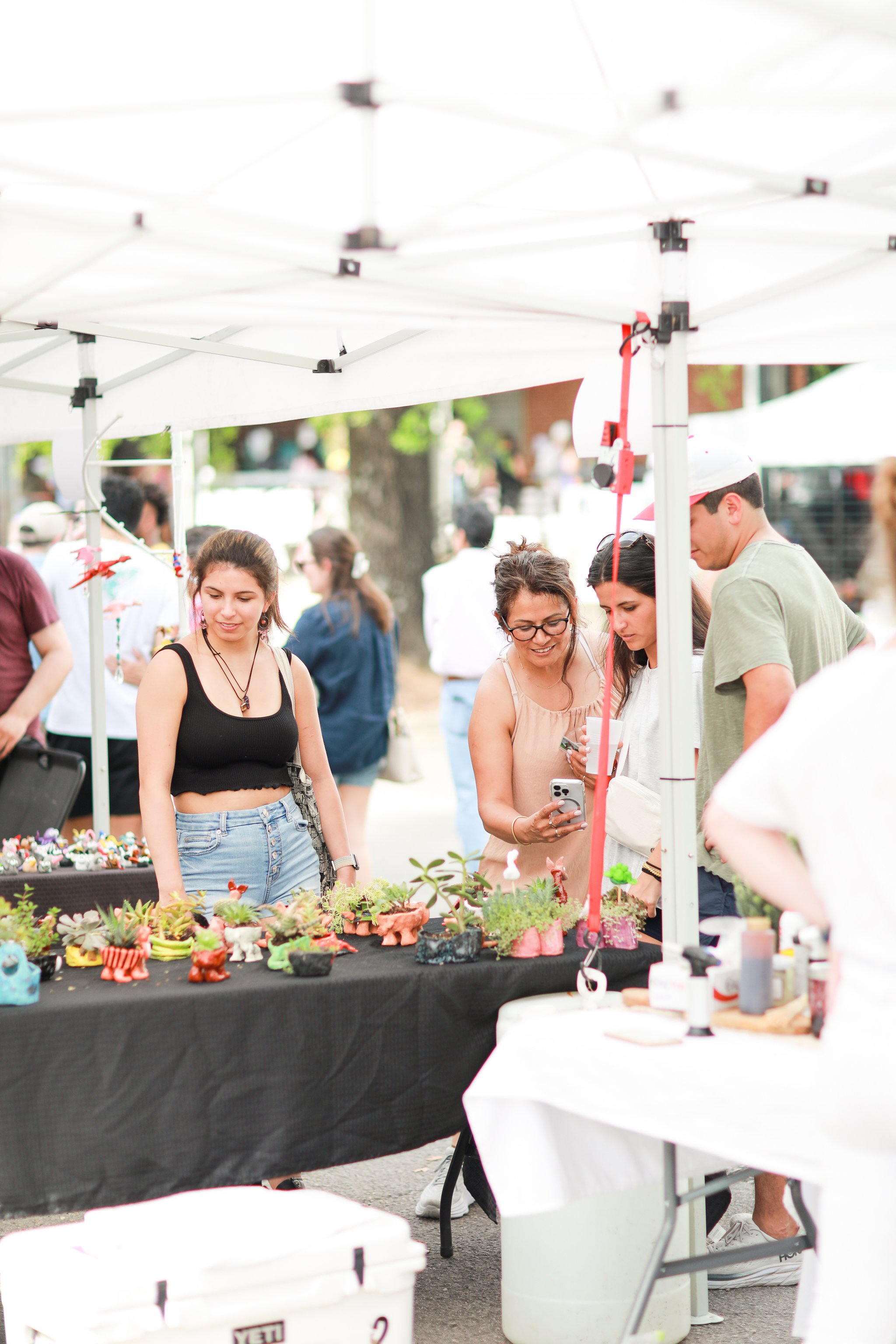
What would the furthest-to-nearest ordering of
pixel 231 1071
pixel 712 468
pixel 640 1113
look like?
pixel 712 468
pixel 231 1071
pixel 640 1113

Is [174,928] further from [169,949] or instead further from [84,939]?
[84,939]

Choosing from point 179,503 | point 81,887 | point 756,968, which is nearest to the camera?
point 756,968

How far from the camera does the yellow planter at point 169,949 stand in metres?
2.95

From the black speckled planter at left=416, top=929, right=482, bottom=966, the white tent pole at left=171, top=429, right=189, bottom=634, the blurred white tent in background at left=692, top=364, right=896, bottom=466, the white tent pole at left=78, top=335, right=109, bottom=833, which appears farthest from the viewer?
the blurred white tent in background at left=692, top=364, right=896, bottom=466

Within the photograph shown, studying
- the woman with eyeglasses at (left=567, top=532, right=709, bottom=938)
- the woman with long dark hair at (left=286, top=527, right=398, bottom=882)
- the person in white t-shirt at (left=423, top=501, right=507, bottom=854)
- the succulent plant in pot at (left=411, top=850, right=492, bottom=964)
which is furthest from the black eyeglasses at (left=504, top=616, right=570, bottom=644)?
the person in white t-shirt at (left=423, top=501, right=507, bottom=854)

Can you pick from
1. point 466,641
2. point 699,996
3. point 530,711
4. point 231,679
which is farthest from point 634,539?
point 466,641

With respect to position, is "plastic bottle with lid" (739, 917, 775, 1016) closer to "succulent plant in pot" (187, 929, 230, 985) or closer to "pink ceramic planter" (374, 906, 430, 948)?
"pink ceramic planter" (374, 906, 430, 948)

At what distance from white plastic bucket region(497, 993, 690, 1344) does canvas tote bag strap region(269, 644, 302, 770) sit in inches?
40.0

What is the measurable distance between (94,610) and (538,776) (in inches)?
81.6

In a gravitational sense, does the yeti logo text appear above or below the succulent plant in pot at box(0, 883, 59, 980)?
below

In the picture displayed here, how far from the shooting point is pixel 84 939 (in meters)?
2.91

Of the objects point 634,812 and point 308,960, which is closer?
point 308,960

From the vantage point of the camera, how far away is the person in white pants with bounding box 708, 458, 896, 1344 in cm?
176

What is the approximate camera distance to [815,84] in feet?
7.81
